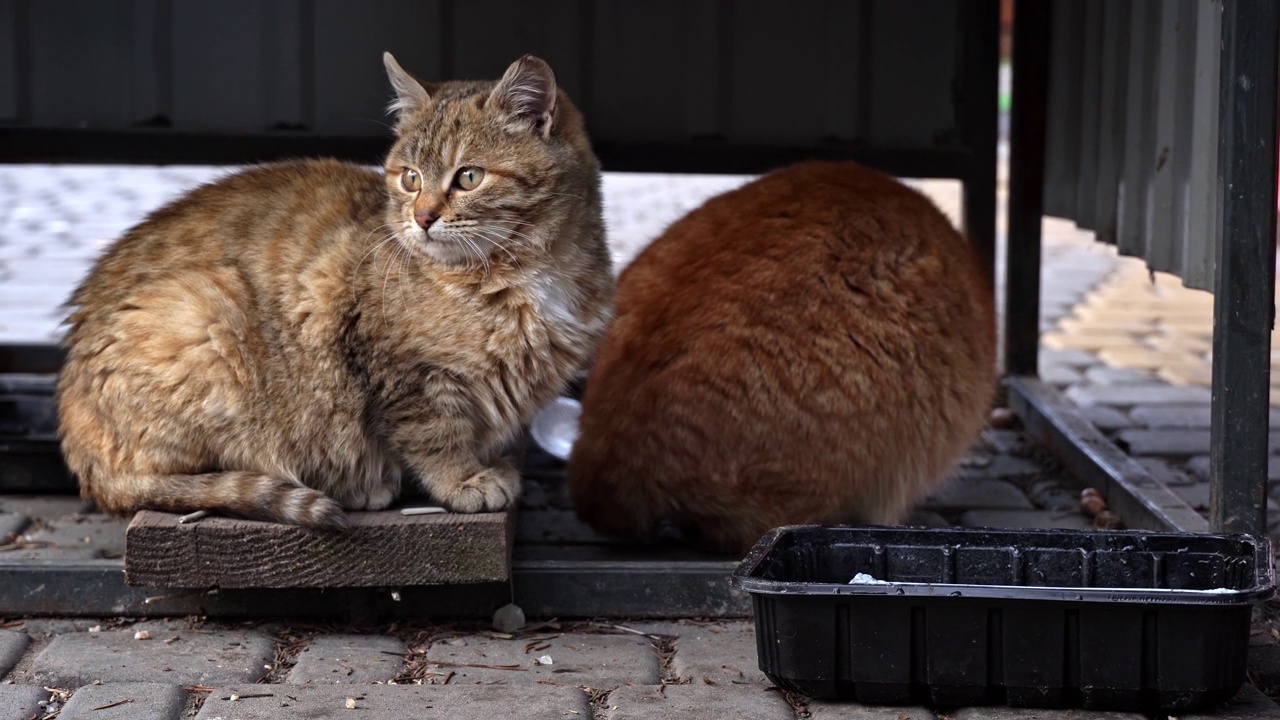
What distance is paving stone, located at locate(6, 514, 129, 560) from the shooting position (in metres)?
4.05

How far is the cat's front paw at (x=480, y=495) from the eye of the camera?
145 inches

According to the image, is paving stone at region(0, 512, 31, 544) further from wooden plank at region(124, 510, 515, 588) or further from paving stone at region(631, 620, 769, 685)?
paving stone at region(631, 620, 769, 685)

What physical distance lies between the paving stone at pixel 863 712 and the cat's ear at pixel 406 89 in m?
1.95

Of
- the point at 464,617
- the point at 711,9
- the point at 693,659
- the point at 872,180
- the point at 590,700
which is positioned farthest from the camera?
the point at 711,9

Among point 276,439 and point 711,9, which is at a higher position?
point 711,9

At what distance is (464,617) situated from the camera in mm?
3744

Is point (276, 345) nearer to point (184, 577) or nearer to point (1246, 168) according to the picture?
point (184, 577)

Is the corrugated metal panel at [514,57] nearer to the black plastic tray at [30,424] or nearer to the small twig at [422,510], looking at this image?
the black plastic tray at [30,424]

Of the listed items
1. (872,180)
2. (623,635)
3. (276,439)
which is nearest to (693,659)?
(623,635)

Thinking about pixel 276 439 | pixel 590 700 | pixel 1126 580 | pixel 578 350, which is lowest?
pixel 590 700

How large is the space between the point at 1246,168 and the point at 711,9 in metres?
2.57

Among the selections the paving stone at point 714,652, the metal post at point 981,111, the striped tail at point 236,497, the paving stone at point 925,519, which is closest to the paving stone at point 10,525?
the striped tail at point 236,497

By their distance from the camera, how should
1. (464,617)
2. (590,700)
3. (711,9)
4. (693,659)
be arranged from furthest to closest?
(711,9)
(464,617)
(693,659)
(590,700)

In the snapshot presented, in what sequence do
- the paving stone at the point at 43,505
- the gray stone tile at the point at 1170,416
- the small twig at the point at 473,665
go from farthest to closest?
the gray stone tile at the point at 1170,416 < the paving stone at the point at 43,505 < the small twig at the point at 473,665
